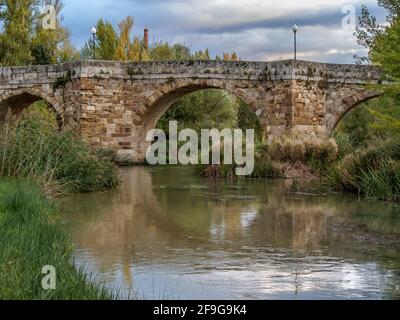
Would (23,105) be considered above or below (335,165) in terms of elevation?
above

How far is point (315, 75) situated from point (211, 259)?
17.4 m

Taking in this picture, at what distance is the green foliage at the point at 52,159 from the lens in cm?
1307

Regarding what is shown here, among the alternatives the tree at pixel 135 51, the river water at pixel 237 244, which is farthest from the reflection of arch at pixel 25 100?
the river water at pixel 237 244

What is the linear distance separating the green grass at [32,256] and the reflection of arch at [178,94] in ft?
50.9

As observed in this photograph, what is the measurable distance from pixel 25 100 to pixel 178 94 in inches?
270

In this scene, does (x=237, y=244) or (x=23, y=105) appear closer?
(x=237, y=244)

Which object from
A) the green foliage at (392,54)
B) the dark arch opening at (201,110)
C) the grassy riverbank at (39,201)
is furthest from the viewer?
the dark arch opening at (201,110)

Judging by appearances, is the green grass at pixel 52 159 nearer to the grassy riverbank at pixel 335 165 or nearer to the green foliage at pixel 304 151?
the grassy riverbank at pixel 335 165

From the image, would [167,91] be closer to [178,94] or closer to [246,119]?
[178,94]

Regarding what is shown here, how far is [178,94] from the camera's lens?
2644cm

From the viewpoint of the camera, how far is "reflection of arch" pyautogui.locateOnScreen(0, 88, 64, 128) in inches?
1056

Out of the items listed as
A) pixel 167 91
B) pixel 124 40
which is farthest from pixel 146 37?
A: pixel 167 91

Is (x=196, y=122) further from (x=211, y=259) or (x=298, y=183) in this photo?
(x=211, y=259)
